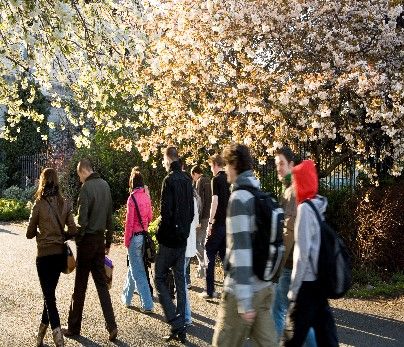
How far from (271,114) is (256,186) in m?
6.98

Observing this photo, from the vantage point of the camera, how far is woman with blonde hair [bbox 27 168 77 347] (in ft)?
21.6

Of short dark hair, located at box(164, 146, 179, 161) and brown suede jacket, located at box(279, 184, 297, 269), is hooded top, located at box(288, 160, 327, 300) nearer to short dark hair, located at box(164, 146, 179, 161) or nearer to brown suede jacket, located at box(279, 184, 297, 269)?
brown suede jacket, located at box(279, 184, 297, 269)

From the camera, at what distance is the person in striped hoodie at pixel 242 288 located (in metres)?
4.33

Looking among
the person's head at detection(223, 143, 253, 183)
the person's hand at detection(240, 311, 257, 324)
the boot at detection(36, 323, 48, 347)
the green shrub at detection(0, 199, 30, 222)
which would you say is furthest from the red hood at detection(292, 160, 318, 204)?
the green shrub at detection(0, 199, 30, 222)

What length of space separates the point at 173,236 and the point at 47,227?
1305 millimetres

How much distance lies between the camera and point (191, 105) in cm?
1355

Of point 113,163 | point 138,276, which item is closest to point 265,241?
point 138,276

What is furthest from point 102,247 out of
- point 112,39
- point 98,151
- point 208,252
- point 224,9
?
point 98,151

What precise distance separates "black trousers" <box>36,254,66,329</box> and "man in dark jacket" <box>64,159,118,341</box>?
16.8 inches

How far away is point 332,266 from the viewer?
469 centimetres

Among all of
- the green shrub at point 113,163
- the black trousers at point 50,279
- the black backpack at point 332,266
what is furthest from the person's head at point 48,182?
the green shrub at point 113,163

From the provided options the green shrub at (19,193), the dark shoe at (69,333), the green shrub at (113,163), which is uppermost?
the green shrub at (113,163)

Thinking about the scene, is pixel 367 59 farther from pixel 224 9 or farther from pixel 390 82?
pixel 224 9

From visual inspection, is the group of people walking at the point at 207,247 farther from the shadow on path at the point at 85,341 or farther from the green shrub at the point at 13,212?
the green shrub at the point at 13,212
